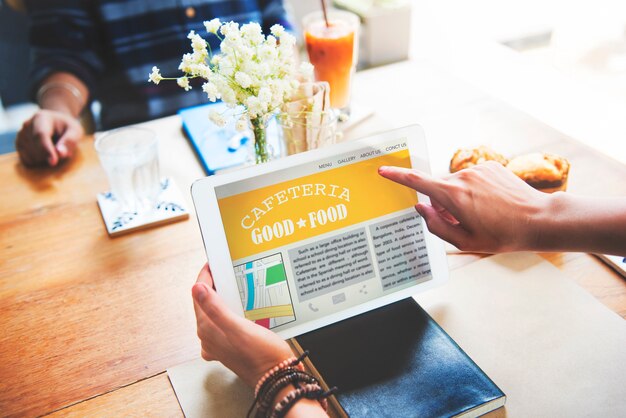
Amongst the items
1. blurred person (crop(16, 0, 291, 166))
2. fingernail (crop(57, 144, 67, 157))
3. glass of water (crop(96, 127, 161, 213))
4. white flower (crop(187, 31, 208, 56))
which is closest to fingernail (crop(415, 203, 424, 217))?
white flower (crop(187, 31, 208, 56))

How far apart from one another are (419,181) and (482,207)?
10cm

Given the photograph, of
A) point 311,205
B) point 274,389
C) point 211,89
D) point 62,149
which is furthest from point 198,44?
point 62,149

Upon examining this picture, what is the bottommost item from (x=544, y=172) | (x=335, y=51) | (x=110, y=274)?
(x=110, y=274)

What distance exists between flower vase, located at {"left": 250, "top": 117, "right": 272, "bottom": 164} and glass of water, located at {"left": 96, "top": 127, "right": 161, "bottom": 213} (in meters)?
0.23

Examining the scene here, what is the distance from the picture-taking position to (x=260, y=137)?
37.3 inches

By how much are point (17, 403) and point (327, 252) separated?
1.58 ft

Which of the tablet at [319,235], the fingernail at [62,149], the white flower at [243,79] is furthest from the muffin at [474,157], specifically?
the fingernail at [62,149]

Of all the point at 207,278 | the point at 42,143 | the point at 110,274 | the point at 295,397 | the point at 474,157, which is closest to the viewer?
the point at 295,397

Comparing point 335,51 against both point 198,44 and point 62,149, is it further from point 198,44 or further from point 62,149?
point 62,149

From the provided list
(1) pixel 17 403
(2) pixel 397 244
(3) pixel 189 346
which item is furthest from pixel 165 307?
(2) pixel 397 244

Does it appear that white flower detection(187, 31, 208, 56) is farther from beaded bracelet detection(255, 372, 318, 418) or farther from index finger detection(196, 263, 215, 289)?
beaded bracelet detection(255, 372, 318, 418)

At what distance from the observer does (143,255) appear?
984 millimetres

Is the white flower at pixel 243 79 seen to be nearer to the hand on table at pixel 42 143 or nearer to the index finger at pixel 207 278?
the index finger at pixel 207 278

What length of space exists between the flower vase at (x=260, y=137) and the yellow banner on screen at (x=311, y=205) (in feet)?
0.62
